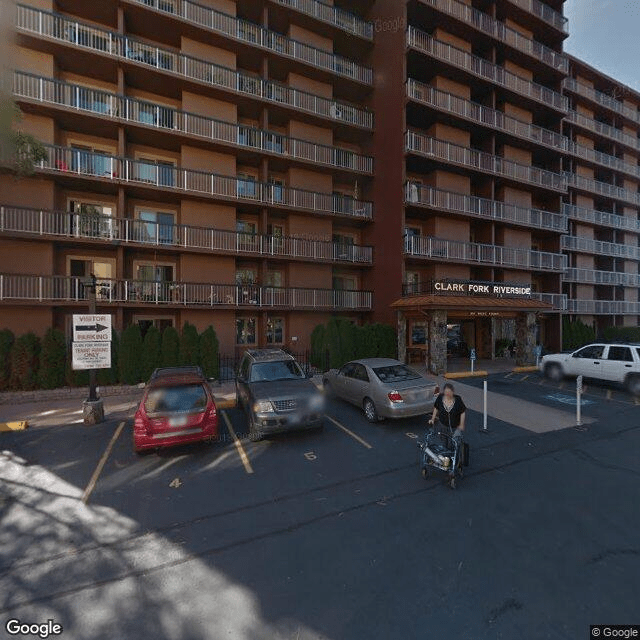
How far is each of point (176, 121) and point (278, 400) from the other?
15.0 metres

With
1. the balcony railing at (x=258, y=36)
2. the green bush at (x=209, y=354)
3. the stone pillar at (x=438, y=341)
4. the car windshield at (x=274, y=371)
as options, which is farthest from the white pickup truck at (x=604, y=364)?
the balcony railing at (x=258, y=36)

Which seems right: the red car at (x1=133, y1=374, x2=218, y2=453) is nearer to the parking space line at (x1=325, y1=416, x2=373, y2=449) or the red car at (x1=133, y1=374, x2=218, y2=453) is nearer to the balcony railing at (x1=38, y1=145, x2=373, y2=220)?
the parking space line at (x1=325, y1=416, x2=373, y2=449)

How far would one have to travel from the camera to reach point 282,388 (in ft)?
25.5

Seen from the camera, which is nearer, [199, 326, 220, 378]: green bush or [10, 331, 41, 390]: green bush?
[10, 331, 41, 390]: green bush

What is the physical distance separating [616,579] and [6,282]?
18890 mm

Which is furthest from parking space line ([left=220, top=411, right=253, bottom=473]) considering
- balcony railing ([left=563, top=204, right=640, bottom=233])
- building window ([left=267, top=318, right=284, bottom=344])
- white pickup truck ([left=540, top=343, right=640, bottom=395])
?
balcony railing ([left=563, top=204, right=640, bottom=233])

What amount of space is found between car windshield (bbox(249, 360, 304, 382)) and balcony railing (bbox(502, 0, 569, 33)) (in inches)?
1031

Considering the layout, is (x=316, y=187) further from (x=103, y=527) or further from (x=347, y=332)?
(x=103, y=527)

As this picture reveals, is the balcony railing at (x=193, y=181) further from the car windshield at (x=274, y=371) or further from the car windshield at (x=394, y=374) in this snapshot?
the car windshield at (x=394, y=374)

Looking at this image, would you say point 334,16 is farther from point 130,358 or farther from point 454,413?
point 454,413

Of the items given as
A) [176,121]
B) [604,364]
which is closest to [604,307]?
[604,364]

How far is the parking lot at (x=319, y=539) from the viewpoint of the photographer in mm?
3098

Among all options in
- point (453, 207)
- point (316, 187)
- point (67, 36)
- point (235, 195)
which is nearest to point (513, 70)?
point (453, 207)

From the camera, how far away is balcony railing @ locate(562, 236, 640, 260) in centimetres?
2511
